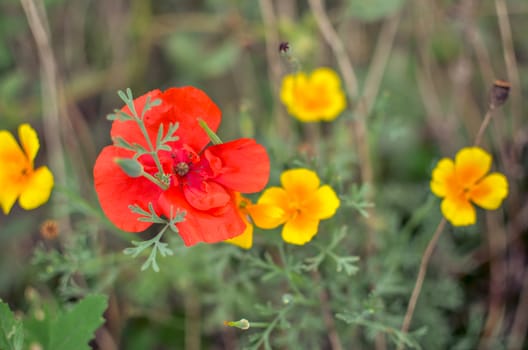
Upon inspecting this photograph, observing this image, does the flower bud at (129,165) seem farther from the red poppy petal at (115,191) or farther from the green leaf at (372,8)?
the green leaf at (372,8)

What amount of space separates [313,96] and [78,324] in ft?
3.20

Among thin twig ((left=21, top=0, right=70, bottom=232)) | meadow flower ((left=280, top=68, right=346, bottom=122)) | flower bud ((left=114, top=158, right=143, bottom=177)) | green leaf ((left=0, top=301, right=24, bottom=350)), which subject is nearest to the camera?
→ flower bud ((left=114, top=158, right=143, bottom=177))

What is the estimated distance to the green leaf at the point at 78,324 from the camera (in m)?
1.39

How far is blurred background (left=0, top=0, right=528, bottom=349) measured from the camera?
1.85 m

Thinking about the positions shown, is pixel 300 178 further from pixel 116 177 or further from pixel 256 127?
pixel 256 127

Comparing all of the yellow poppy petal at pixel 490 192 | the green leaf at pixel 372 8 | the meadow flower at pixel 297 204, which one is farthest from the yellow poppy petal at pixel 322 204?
the green leaf at pixel 372 8

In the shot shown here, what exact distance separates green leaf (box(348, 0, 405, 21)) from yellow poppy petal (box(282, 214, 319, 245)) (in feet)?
3.33

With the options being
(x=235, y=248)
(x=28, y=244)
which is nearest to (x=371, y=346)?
(x=235, y=248)

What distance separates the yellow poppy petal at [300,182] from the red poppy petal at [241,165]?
0.34 ft

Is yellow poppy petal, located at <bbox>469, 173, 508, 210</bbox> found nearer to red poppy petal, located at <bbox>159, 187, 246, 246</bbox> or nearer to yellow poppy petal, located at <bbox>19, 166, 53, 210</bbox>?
red poppy petal, located at <bbox>159, 187, 246, 246</bbox>

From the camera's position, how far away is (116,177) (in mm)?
1252

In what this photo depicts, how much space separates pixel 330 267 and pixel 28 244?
142 cm

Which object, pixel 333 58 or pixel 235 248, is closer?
pixel 235 248

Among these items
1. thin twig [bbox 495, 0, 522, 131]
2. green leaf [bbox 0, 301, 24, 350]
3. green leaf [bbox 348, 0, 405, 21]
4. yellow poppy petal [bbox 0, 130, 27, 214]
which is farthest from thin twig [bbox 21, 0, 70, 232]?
thin twig [bbox 495, 0, 522, 131]
